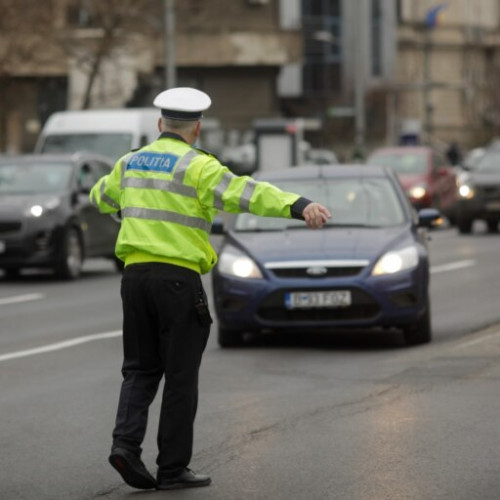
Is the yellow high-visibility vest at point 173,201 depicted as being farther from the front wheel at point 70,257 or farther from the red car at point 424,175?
the red car at point 424,175

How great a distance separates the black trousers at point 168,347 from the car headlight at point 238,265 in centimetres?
598

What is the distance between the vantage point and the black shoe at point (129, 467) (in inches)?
314

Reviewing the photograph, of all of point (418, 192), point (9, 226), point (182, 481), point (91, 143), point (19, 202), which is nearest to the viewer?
point (182, 481)

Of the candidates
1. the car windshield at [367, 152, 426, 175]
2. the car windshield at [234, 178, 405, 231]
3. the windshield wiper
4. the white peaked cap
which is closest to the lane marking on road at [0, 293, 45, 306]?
the car windshield at [234, 178, 405, 231]

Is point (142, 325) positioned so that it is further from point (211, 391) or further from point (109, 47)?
point (109, 47)

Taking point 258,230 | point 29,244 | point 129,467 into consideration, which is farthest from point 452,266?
point 129,467

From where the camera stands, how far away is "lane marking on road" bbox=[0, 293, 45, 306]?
20.0 metres

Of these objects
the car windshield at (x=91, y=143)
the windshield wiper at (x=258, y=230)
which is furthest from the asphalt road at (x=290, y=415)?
the car windshield at (x=91, y=143)

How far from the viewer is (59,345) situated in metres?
15.1

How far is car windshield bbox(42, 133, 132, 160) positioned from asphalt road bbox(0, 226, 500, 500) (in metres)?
12.6

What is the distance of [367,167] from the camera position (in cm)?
1630

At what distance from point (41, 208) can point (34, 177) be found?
3.85ft

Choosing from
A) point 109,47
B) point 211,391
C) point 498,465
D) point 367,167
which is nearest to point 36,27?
point 109,47

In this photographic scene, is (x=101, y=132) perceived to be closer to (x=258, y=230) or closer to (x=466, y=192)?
(x=466, y=192)
